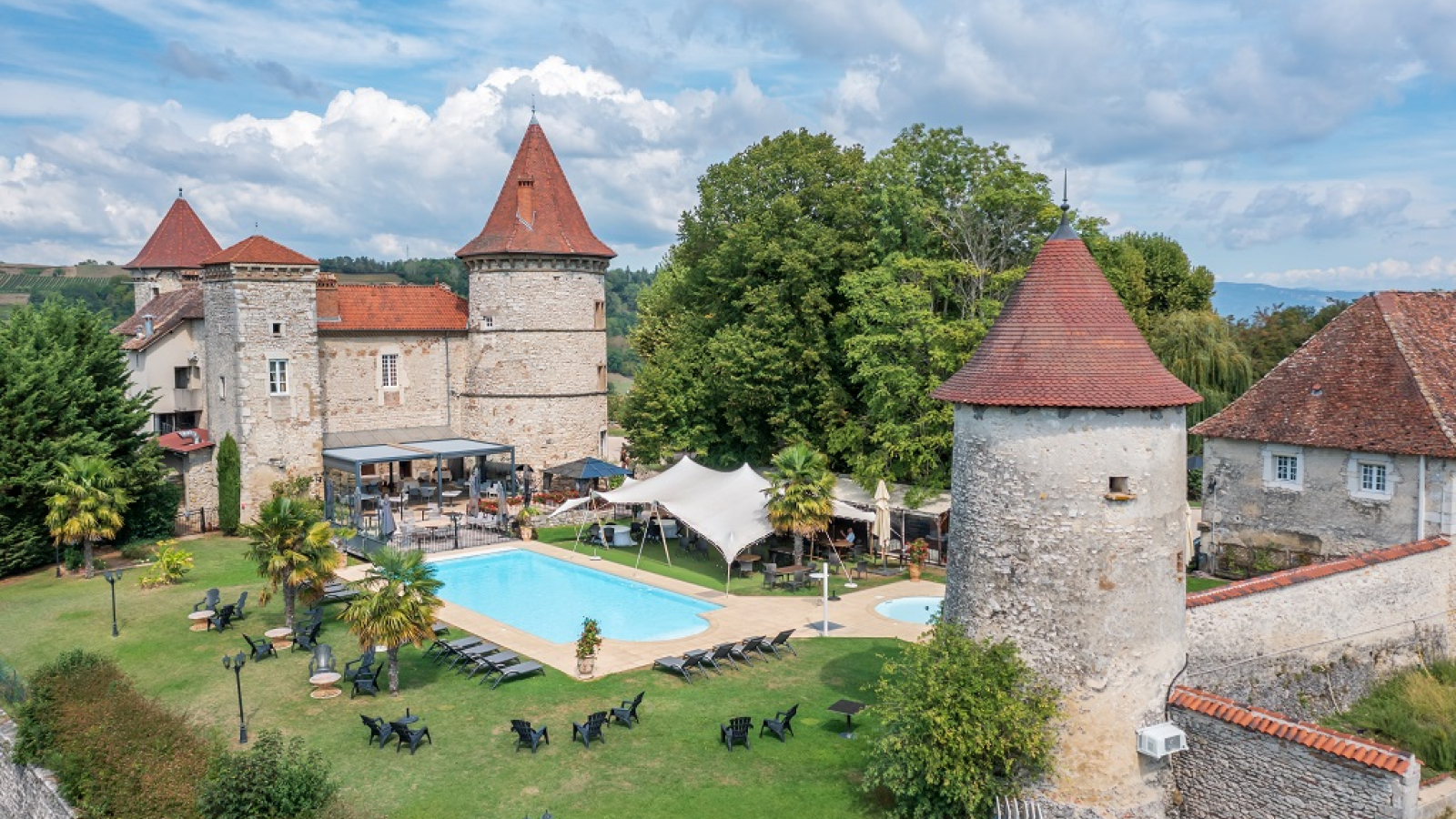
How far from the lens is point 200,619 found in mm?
23375

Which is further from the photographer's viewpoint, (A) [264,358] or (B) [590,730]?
(A) [264,358]

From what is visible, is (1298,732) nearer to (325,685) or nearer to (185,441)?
(325,685)

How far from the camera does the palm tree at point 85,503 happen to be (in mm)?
26516

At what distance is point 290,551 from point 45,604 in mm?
9392

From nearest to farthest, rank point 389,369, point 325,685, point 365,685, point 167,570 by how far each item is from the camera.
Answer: point 365,685 < point 325,685 < point 167,570 < point 389,369

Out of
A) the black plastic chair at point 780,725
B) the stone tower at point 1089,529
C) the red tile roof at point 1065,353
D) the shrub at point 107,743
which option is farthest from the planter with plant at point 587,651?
the red tile roof at point 1065,353

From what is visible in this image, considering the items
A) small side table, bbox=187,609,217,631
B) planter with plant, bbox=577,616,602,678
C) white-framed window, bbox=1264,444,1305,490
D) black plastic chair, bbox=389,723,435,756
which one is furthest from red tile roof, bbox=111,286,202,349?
white-framed window, bbox=1264,444,1305,490

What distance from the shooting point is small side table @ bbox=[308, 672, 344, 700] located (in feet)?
61.4

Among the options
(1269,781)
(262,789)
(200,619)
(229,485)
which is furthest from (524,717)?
(229,485)

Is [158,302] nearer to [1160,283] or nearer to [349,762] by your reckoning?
[349,762]

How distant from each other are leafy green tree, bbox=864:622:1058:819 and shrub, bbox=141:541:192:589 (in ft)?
70.2

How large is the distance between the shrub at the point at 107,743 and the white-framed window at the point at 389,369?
67.0 ft

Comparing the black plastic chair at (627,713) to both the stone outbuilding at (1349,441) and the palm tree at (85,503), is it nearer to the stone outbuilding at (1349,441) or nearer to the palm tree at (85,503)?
the stone outbuilding at (1349,441)

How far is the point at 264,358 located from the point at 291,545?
15609mm
